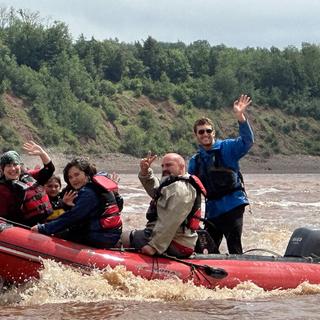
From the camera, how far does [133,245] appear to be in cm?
720

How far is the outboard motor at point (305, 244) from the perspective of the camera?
766 centimetres

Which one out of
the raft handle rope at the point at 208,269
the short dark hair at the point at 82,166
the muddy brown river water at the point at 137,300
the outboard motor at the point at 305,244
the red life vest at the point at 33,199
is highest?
the short dark hair at the point at 82,166

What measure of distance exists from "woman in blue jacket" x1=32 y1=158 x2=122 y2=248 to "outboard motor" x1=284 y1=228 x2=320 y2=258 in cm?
182

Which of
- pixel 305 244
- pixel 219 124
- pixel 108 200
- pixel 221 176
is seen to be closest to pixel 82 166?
pixel 108 200

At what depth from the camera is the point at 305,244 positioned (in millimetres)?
7711

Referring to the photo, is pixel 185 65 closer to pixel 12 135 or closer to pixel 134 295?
pixel 12 135

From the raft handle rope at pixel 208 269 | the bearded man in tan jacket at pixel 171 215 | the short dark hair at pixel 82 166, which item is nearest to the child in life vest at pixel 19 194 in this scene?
the short dark hair at pixel 82 166

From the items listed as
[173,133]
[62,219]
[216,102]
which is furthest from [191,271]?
[216,102]

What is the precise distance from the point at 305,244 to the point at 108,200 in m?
2.05

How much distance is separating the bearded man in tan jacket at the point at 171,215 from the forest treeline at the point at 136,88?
48638 mm

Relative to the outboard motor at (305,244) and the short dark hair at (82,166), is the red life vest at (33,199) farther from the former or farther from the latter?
the outboard motor at (305,244)

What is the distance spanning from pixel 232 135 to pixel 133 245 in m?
62.9

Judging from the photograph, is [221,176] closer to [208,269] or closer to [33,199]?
[208,269]

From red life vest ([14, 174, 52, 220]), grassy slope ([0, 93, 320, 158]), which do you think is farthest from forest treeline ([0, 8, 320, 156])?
red life vest ([14, 174, 52, 220])
